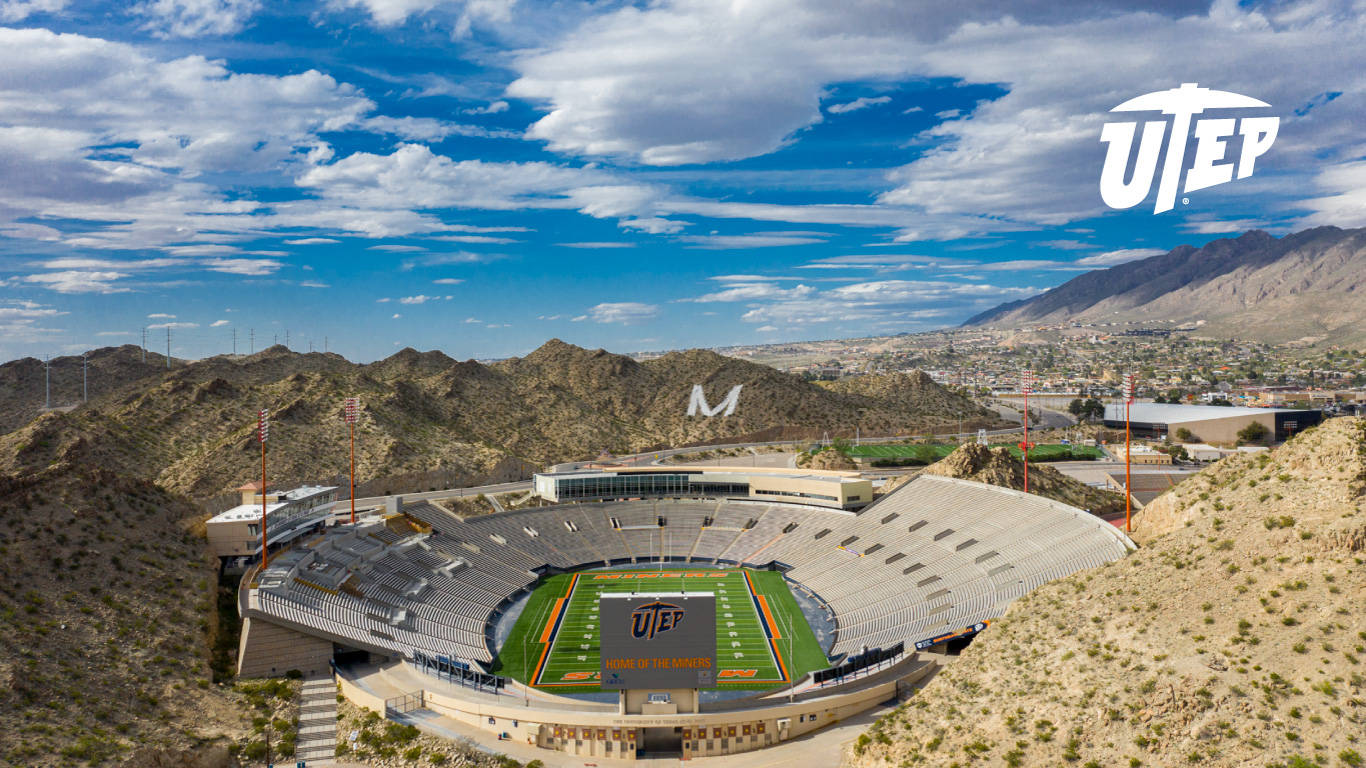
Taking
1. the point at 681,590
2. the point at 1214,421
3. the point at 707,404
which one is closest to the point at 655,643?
the point at 681,590

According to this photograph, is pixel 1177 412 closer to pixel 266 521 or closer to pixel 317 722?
pixel 266 521

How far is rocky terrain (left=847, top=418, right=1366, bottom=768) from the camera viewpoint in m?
22.1

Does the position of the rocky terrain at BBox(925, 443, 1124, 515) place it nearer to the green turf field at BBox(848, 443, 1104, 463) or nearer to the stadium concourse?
the stadium concourse

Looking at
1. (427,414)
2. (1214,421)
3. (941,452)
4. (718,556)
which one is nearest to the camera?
(718,556)

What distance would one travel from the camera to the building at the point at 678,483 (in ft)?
220

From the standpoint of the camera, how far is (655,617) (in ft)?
102

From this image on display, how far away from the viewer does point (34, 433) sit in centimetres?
6406

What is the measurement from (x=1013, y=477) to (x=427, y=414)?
65.3m

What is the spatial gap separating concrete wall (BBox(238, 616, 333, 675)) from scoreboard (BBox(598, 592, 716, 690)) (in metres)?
15.3

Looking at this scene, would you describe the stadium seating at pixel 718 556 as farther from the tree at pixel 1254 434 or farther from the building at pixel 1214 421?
the building at pixel 1214 421

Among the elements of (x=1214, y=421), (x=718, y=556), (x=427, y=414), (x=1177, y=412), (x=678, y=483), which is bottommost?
(x=718, y=556)

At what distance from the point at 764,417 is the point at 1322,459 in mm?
90467

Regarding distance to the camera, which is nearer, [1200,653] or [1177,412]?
[1200,653]

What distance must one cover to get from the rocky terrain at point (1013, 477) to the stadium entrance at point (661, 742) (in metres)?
39.1
